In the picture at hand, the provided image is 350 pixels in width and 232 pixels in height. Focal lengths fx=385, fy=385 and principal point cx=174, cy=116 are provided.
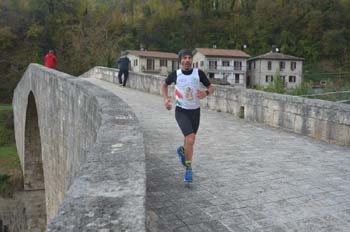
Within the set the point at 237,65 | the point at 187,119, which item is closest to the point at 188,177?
the point at 187,119

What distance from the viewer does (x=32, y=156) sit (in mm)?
19984

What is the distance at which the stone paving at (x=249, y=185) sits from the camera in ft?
10.1

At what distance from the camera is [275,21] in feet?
207

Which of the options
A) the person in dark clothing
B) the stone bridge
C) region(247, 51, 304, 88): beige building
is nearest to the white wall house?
region(247, 51, 304, 88): beige building

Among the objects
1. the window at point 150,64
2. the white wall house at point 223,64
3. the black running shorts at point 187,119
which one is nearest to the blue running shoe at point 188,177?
the black running shorts at point 187,119

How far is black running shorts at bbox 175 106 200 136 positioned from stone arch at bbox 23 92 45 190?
54.2 feet

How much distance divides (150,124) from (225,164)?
3.11 metres

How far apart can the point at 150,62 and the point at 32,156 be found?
27369 mm

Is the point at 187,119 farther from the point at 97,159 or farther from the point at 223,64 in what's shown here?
the point at 223,64

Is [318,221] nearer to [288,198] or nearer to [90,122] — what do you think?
[288,198]

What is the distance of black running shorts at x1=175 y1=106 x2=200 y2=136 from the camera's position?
13.4ft

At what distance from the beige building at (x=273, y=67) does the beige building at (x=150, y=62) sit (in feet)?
33.7

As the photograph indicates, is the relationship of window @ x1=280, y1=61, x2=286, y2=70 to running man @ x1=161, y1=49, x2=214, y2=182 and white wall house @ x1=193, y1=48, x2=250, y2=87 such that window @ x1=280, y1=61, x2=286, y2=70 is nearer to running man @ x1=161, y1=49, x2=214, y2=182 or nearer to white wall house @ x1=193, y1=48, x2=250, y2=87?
white wall house @ x1=193, y1=48, x2=250, y2=87

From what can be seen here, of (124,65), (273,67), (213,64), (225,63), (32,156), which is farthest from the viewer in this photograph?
(225,63)
